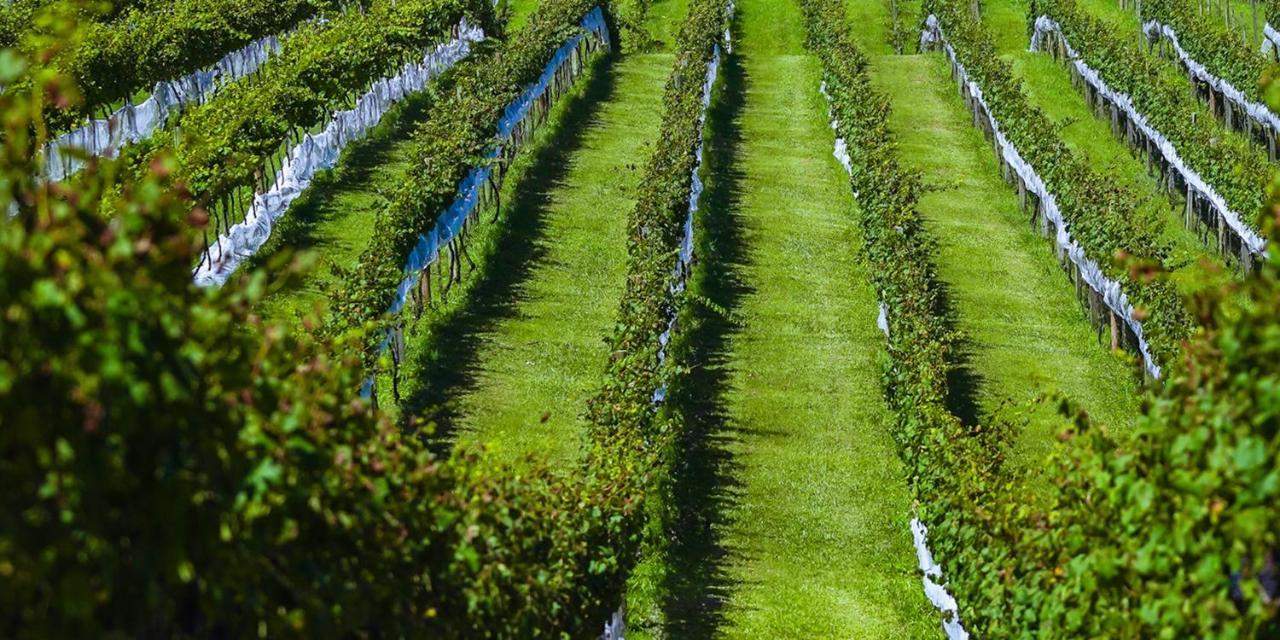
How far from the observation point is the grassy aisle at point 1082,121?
146 ft

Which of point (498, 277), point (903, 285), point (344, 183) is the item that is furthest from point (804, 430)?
point (344, 183)

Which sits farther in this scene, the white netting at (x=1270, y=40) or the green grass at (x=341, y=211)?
the white netting at (x=1270, y=40)

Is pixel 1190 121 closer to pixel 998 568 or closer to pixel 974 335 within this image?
pixel 974 335

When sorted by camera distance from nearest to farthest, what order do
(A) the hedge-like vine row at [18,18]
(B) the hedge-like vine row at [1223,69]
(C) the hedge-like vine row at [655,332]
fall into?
(C) the hedge-like vine row at [655,332] < (A) the hedge-like vine row at [18,18] < (B) the hedge-like vine row at [1223,69]

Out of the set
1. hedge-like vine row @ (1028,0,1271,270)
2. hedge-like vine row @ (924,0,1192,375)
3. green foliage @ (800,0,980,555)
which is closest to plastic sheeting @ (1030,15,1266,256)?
hedge-like vine row @ (1028,0,1271,270)

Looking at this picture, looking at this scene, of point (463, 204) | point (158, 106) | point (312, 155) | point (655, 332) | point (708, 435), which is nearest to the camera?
point (655, 332)

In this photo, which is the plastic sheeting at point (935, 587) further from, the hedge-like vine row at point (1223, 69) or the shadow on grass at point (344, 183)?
the hedge-like vine row at point (1223, 69)

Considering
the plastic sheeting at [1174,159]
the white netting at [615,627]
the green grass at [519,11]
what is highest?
the white netting at [615,627]

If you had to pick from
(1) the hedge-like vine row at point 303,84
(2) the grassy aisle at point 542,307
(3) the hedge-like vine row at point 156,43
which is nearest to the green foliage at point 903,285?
(2) the grassy aisle at point 542,307

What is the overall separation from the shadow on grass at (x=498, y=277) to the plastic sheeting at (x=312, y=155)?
4.06 meters

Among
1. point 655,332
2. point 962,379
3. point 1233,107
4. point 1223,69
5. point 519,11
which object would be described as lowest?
point 519,11

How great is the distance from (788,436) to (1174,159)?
1948cm

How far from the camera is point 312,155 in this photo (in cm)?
4262

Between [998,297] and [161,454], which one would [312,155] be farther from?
[161,454]
